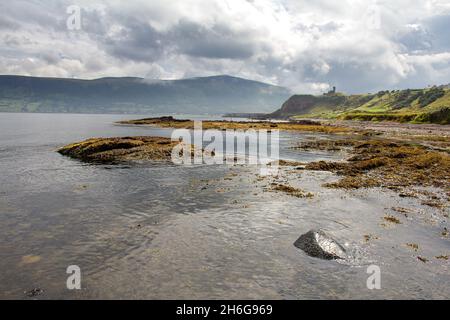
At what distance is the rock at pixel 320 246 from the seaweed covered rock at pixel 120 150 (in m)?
36.4

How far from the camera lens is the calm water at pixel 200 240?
1495 centimetres

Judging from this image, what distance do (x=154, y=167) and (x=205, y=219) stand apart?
77.0 feet

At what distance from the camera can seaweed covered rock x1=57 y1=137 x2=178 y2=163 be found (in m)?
52.8

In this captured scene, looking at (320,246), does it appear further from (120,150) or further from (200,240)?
(120,150)

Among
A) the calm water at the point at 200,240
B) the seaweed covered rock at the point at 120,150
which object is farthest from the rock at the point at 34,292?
the seaweed covered rock at the point at 120,150

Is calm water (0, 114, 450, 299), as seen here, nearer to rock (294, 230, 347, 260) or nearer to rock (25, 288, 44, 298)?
rock (25, 288, 44, 298)

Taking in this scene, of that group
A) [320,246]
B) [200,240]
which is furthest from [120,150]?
[320,246]

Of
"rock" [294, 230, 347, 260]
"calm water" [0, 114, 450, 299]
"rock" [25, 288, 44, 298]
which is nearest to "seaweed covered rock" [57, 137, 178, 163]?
"calm water" [0, 114, 450, 299]

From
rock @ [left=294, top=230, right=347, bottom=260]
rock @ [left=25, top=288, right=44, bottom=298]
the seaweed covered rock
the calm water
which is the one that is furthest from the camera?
the seaweed covered rock

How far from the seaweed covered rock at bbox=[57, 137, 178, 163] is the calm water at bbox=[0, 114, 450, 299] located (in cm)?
1649

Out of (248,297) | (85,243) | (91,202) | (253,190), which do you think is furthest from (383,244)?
(91,202)

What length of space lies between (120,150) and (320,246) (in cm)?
4487

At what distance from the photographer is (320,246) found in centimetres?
1856

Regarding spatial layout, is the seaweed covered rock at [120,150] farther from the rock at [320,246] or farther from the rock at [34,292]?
the rock at [34,292]
